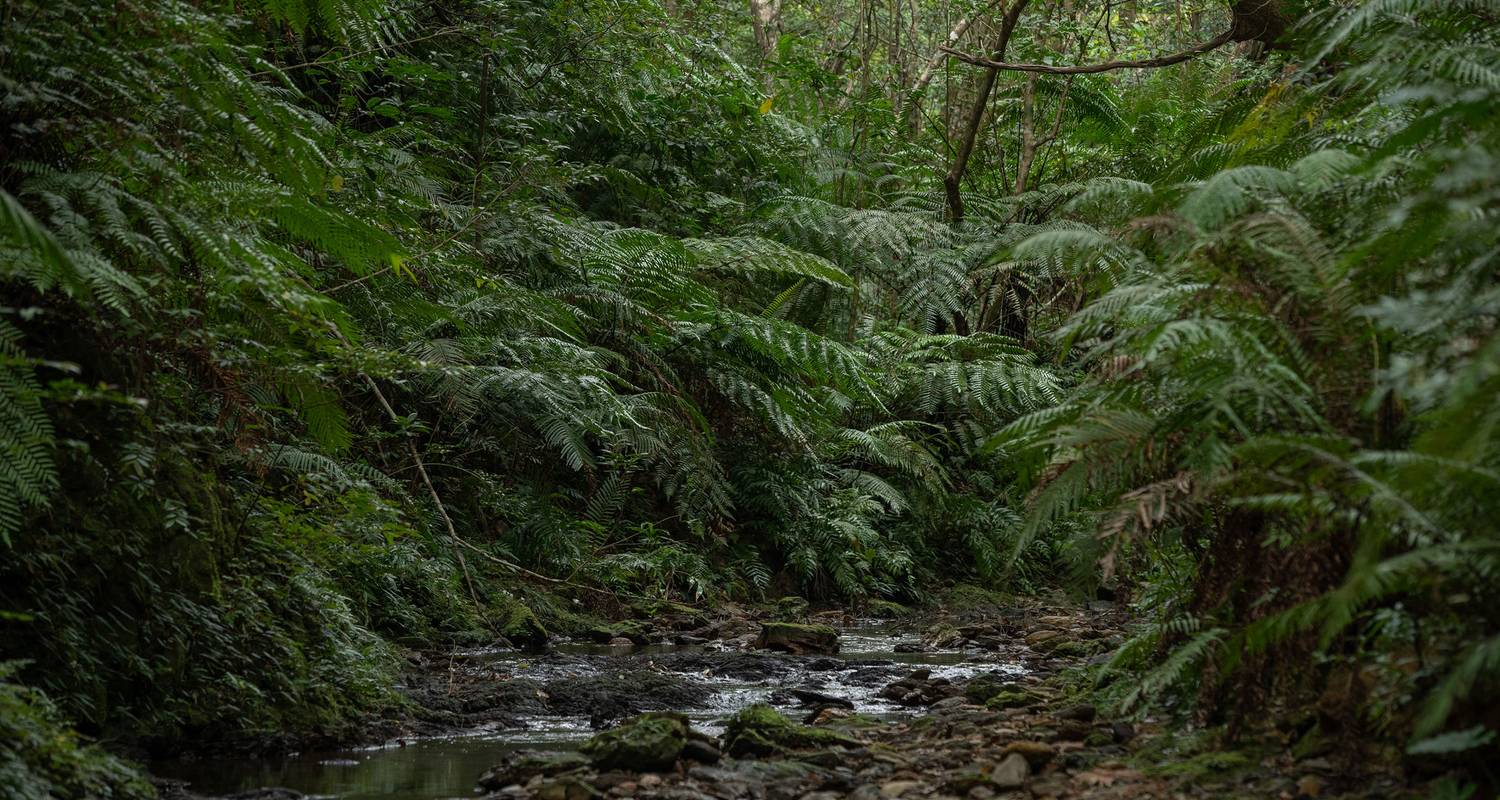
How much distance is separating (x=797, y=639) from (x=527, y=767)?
2.55 m

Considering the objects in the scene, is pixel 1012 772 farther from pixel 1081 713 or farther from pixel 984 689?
pixel 984 689

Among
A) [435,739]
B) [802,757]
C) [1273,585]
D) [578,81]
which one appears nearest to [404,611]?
[435,739]

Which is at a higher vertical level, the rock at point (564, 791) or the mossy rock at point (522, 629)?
the mossy rock at point (522, 629)

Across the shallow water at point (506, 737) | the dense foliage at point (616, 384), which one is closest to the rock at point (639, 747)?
the shallow water at point (506, 737)

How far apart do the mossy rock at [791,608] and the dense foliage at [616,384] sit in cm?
23

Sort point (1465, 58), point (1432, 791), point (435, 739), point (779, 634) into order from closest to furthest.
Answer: point (1432, 791) → point (1465, 58) → point (435, 739) → point (779, 634)

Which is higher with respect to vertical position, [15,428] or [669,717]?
[15,428]

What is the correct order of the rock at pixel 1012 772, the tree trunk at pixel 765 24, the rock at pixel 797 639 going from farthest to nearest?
1. the tree trunk at pixel 765 24
2. the rock at pixel 797 639
3. the rock at pixel 1012 772

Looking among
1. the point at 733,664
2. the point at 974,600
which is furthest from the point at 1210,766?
the point at 974,600

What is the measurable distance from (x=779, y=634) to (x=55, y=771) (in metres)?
3.41

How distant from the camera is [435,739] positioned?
12.0ft

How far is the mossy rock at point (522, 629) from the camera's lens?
214 inches

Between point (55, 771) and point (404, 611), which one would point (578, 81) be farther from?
point (55, 771)

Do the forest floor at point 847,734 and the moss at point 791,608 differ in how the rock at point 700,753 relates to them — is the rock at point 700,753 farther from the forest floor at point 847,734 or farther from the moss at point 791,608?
the moss at point 791,608
